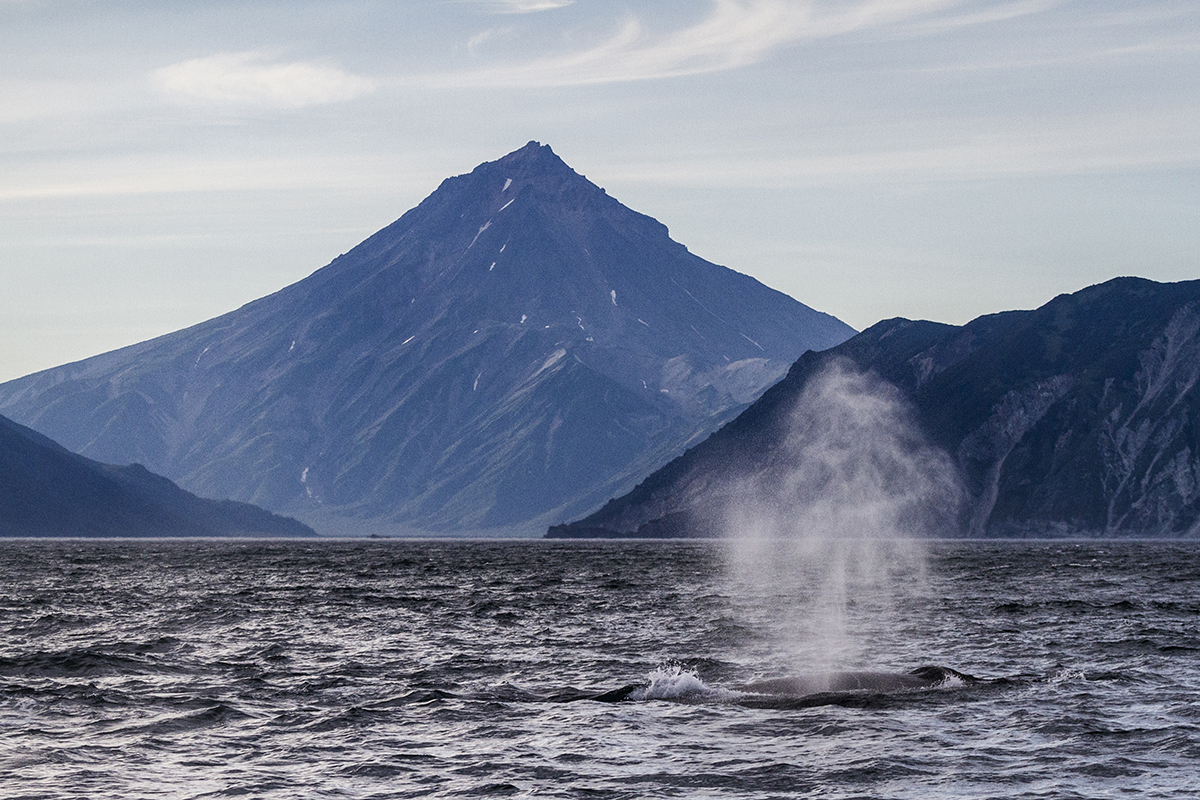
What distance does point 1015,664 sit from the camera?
48.1 m

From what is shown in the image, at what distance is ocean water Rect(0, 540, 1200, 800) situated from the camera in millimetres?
29000

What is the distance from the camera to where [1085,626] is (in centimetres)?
6394

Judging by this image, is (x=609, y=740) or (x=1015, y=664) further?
(x=1015, y=664)

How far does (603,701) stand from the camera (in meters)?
40.1

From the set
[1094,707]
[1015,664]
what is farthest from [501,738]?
[1015,664]

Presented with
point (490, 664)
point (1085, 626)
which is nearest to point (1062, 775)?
point (490, 664)

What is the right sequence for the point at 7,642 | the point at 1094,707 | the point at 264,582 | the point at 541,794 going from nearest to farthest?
the point at 541,794 → the point at 1094,707 → the point at 7,642 → the point at 264,582

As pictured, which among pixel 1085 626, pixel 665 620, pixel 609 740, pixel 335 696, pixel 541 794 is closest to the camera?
pixel 541 794

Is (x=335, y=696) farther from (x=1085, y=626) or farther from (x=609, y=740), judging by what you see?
(x=1085, y=626)

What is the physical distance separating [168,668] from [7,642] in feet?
42.8

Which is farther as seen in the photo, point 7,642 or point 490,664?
point 7,642

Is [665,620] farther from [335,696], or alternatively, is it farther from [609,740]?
[609,740]

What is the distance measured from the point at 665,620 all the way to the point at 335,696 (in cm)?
3029

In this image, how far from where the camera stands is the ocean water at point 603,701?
29000 mm
